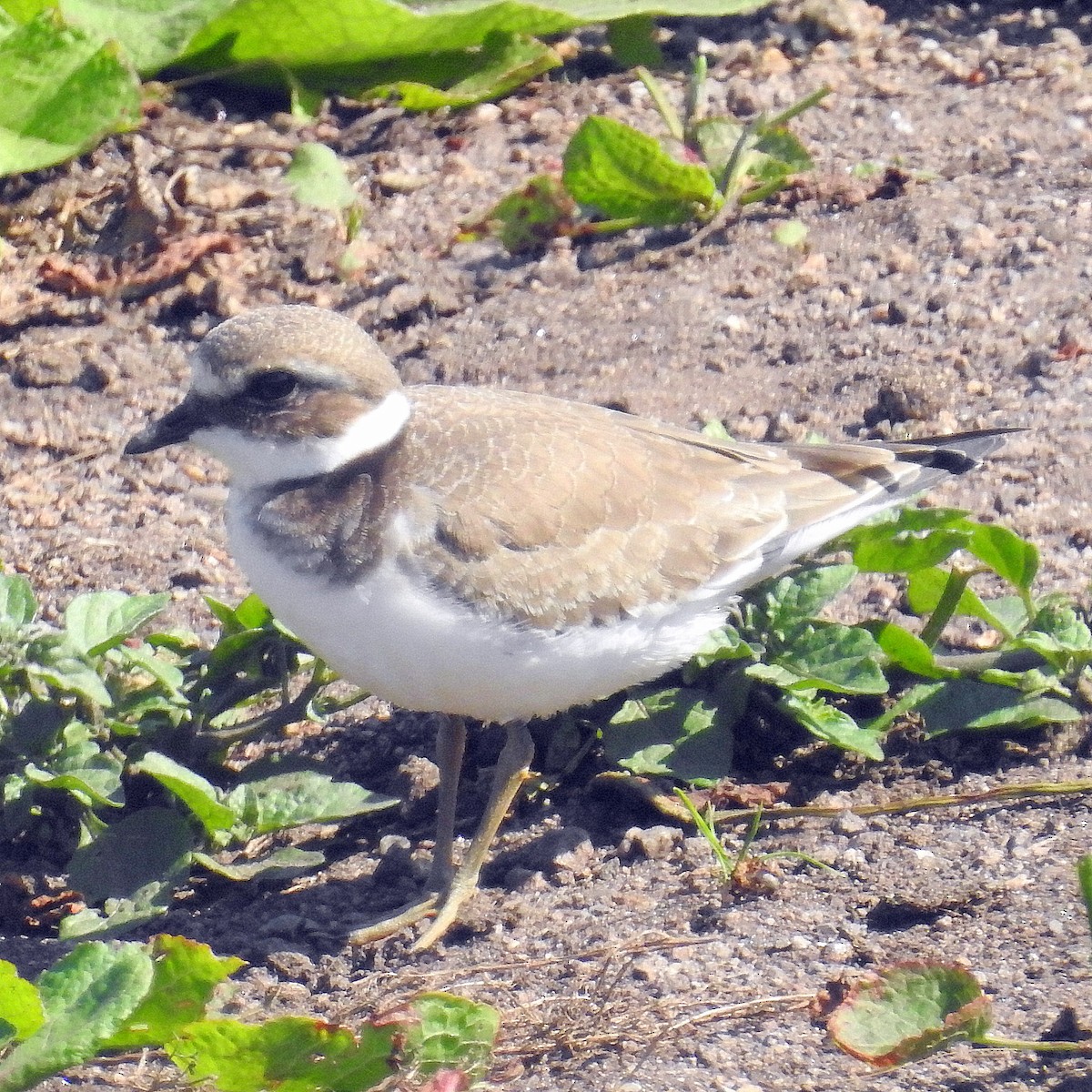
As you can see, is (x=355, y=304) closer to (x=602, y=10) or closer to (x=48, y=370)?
(x=48, y=370)

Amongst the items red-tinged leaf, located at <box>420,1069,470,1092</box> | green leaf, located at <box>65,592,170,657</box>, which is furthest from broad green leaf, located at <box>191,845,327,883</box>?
red-tinged leaf, located at <box>420,1069,470,1092</box>

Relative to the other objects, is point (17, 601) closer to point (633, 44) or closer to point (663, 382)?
point (663, 382)

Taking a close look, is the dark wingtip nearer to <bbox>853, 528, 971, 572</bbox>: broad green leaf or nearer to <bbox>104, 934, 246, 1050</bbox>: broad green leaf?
<bbox>853, 528, 971, 572</bbox>: broad green leaf

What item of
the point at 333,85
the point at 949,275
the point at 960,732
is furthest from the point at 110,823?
the point at 333,85

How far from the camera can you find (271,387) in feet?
12.1

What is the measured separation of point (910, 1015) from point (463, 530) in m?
1.38

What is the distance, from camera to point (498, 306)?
18.0 ft

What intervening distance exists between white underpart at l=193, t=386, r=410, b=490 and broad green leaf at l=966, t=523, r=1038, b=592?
1.42 metres

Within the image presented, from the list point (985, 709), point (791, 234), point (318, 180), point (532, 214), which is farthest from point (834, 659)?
point (318, 180)

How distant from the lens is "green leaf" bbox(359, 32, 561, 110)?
6.25m

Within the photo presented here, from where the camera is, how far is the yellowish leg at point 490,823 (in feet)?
11.5

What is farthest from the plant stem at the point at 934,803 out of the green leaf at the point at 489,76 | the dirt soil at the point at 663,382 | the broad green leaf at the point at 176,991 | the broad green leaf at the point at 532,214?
the green leaf at the point at 489,76

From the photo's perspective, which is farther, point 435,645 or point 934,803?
point 934,803

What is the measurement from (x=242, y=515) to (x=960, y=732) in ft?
5.83
